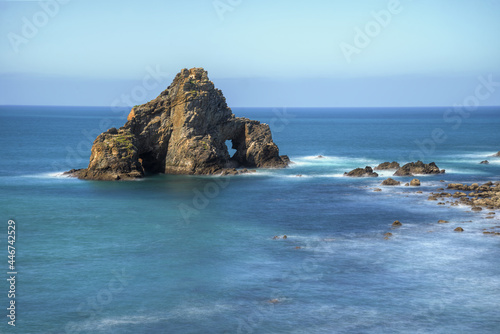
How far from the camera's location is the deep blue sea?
40.2 metres

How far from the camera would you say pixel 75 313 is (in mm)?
40938

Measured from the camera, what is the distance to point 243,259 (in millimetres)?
53750

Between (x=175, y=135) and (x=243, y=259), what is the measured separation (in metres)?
54.2

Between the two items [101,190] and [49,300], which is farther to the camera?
[101,190]

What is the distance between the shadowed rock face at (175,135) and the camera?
9838 cm

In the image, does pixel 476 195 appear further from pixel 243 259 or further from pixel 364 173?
pixel 243 259

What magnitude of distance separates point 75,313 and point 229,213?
35.2 metres

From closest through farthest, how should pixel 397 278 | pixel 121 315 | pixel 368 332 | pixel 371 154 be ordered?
pixel 368 332
pixel 121 315
pixel 397 278
pixel 371 154

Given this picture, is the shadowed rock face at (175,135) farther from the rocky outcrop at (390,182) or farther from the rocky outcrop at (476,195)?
the rocky outcrop at (476,195)

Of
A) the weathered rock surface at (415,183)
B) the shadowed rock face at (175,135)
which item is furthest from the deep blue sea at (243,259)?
the shadowed rock face at (175,135)

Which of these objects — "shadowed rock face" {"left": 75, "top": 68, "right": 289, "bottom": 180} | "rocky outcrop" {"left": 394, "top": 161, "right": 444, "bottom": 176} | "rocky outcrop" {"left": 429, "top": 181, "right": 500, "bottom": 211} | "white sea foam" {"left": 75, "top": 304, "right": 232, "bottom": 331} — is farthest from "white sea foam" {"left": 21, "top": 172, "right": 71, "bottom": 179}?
"white sea foam" {"left": 75, "top": 304, "right": 232, "bottom": 331}

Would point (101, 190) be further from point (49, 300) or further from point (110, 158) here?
point (49, 300)

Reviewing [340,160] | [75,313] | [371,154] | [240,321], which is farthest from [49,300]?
[371,154]

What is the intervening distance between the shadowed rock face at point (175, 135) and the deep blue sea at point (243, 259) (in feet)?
17.5
